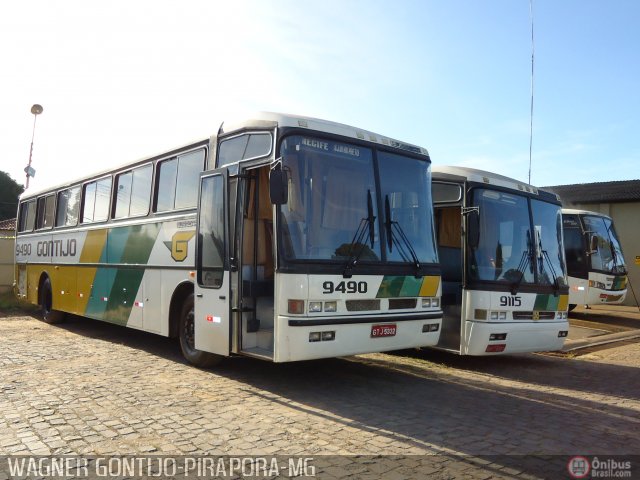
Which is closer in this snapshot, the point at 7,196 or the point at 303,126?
the point at 303,126

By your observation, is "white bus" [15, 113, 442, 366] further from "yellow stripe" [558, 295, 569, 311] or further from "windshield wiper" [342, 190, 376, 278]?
"yellow stripe" [558, 295, 569, 311]

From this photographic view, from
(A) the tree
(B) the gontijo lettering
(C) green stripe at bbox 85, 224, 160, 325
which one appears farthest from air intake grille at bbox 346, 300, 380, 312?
(A) the tree

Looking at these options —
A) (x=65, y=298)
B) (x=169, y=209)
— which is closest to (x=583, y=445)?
(x=169, y=209)

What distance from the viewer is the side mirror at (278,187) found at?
6379 mm

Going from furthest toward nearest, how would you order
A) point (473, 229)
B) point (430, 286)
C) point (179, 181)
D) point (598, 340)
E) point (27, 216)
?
point (27, 216)
point (598, 340)
point (179, 181)
point (473, 229)
point (430, 286)

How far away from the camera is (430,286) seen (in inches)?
309

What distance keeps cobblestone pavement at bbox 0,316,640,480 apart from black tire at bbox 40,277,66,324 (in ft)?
13.0

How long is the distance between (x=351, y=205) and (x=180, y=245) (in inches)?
119

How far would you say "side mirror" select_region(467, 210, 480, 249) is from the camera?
8625 mm

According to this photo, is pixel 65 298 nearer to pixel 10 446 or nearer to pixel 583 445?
pixel 10 446

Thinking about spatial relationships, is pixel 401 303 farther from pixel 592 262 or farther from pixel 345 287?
pixel 592 262

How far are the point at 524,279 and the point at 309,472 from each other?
5.81 meters

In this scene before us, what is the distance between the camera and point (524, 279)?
9086 mm

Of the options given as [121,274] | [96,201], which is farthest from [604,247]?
[96,201]
